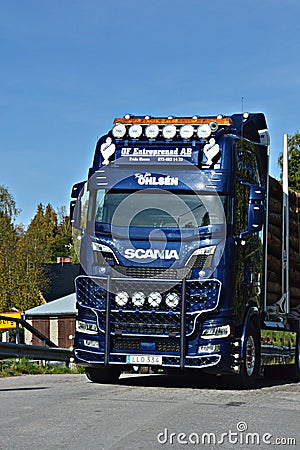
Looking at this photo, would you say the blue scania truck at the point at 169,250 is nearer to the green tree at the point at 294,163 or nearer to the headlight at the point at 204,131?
the headlight at the point at 204,131

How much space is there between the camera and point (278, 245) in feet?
53.2

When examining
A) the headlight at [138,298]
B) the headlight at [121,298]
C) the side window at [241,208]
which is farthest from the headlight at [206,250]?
the headlight at [121,298]

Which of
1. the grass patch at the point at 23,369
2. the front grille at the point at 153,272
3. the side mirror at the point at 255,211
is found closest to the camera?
the front grille at the point at 153,272

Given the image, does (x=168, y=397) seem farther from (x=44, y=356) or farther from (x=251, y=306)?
(x=44, y=356)

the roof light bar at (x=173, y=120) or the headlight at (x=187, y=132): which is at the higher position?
the roof light bar at (x=173, y=120)

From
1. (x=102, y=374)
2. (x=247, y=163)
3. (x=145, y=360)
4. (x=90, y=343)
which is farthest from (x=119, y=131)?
(x=102, y=374)

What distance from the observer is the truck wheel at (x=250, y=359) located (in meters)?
14.2

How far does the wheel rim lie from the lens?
14398mm

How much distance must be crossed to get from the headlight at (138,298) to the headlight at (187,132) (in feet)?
8.78

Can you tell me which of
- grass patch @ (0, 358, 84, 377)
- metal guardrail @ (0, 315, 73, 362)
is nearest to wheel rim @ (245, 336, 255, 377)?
metal guardrail @ (0, 315, 73, 362)

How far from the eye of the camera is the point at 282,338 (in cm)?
1642

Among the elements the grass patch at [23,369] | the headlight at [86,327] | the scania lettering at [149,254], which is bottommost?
the grass patch at [23,369]

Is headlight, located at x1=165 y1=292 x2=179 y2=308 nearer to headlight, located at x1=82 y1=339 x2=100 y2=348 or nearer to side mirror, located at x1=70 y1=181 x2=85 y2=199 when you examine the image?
headlight, located at x1=82 y1=339 x2=100 y2=348

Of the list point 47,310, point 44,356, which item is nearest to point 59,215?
point 47,310
